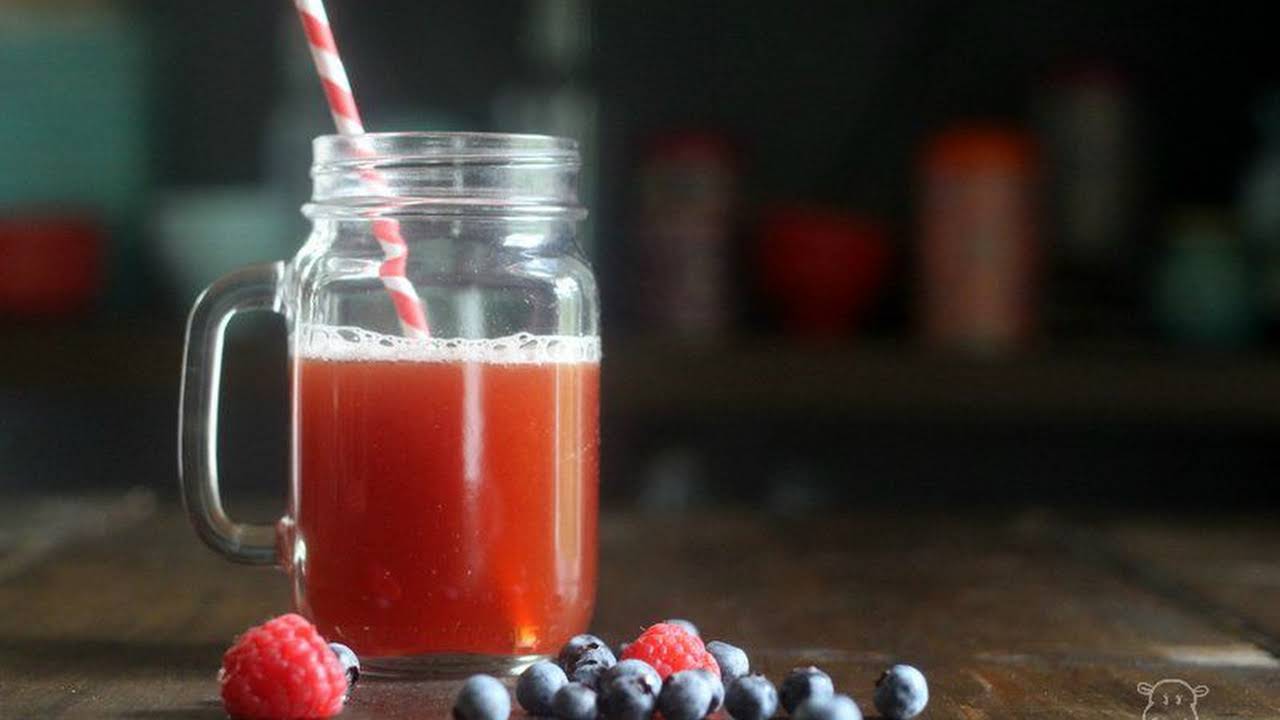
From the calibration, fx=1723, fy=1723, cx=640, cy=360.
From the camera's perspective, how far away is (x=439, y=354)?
928mm

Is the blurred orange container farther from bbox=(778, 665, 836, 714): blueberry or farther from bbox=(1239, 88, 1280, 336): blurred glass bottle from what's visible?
bbox=(778, 665, 836, 714): blueberry

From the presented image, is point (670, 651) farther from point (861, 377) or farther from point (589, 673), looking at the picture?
point (861, 377)

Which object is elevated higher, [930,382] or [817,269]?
[817,269]

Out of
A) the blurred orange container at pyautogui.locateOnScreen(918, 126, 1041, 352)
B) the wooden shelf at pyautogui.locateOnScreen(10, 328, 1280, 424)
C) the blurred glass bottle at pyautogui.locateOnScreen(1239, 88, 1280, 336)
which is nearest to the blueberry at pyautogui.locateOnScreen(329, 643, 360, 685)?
the wooden shelf at pyautogui.locateOnScreen(10, 328, 1280, 424)

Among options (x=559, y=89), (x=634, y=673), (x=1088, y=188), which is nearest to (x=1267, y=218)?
(x=1088, y=188)

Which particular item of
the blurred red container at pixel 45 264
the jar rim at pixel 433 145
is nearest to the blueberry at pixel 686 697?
the jar rim at pixel 433 145

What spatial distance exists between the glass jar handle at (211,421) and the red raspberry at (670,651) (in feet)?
0.84

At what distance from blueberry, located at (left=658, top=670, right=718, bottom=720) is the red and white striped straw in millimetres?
260

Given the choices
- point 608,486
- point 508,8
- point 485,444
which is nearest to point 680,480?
point 608,486

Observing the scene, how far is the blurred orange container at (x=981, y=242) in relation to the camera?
6.86 feet

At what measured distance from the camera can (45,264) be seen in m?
2.11

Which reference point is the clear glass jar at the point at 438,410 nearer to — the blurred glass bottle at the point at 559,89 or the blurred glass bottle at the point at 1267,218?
the blurred glass bottle at the point at 559,89

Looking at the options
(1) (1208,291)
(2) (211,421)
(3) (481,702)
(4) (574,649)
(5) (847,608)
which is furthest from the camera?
(1) (1208,291)

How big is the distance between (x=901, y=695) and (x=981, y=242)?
1.36 m
